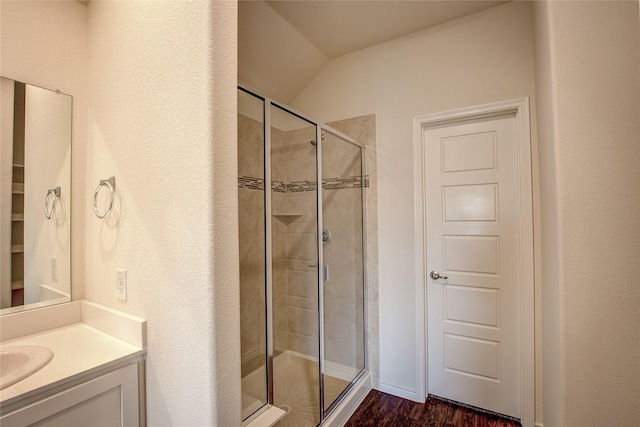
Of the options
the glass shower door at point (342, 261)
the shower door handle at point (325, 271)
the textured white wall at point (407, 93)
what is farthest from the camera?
the glass shower door at point (342, 261)

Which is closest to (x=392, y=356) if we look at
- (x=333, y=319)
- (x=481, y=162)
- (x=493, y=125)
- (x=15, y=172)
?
(x=333, y=319)

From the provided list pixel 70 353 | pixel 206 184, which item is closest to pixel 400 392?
pixel 70 353

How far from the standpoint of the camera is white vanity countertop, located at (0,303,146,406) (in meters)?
0.88

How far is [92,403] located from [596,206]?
205cm

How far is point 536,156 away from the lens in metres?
1.85

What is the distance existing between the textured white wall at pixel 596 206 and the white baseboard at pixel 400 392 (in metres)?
1.05

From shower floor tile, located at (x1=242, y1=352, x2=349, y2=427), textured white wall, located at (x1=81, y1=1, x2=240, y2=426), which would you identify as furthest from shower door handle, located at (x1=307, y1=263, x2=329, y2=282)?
textured white wall, located at (x1=81, y1=1, x2=240, y2=426)

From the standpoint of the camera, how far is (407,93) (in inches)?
89.0

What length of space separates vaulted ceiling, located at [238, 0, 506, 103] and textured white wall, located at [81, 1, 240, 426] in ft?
3.22

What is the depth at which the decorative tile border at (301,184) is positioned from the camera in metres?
1.72

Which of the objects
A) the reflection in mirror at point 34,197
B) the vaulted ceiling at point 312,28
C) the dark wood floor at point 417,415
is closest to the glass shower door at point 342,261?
the dark wood floor at point 417,415

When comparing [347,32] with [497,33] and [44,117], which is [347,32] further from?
[44,117]

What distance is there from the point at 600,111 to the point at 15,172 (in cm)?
251

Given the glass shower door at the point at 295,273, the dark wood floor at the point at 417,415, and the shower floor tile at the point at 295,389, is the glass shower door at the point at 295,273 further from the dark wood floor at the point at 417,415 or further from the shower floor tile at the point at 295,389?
the dark wood floor at the point at 417,415
